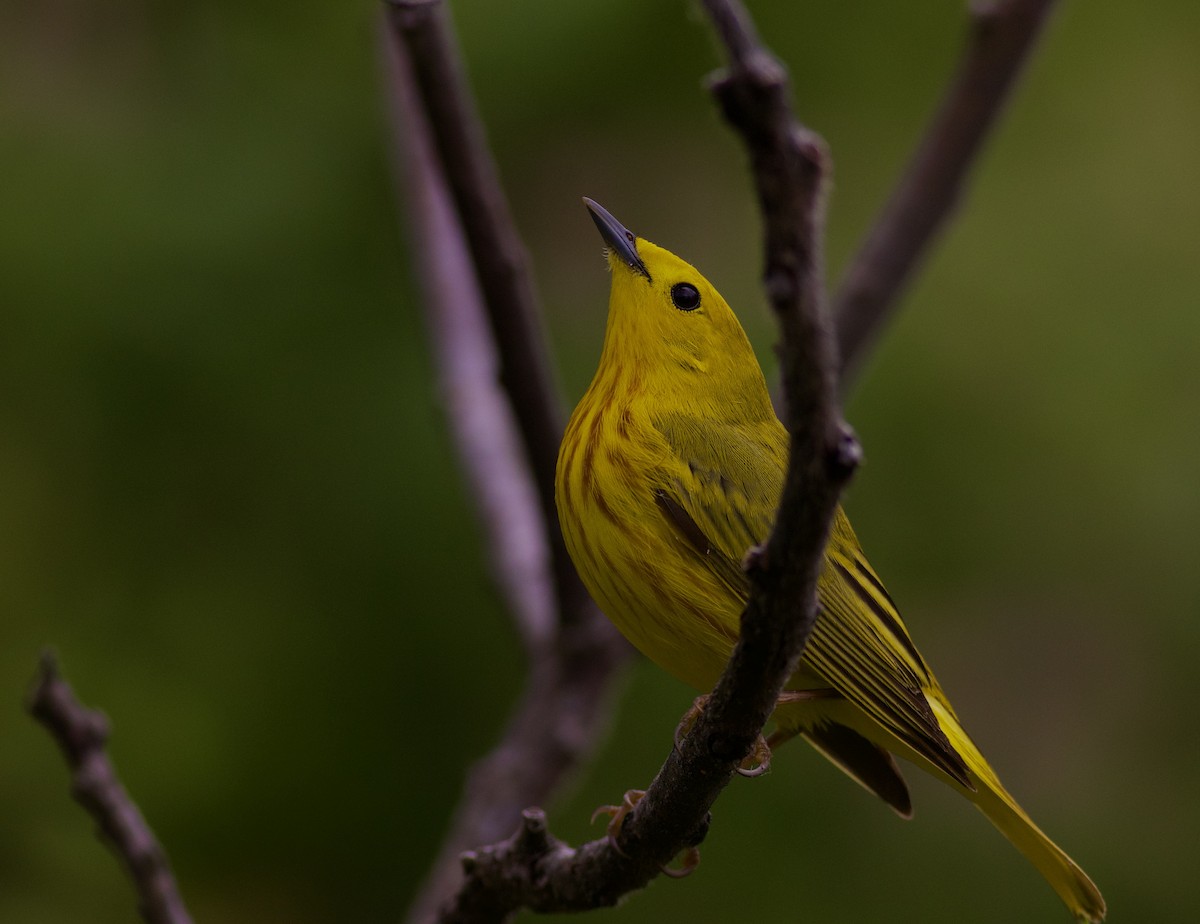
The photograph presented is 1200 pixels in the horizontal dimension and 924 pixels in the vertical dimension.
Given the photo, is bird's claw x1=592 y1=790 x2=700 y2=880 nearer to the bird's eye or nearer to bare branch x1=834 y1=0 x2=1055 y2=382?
the bird's eye

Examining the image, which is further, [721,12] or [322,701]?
[322,701]

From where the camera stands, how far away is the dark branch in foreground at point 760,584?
1116 millimetres

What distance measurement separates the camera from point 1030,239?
13.2 ft

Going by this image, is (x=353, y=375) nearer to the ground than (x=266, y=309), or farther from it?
A: nearer to the ground

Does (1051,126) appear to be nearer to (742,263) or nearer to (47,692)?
(742,263)

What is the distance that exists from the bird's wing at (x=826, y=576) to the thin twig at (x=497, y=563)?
795 millimetres

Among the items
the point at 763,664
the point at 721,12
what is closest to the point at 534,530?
the point at 763,664

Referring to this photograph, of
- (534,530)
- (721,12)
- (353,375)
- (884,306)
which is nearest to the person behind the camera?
(721,12)

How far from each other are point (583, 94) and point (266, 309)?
1.14 metres

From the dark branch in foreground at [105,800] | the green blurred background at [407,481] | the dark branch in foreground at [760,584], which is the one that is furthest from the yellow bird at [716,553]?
the dark branch in foreground at [105,800]

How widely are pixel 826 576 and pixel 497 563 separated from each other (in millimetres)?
1294

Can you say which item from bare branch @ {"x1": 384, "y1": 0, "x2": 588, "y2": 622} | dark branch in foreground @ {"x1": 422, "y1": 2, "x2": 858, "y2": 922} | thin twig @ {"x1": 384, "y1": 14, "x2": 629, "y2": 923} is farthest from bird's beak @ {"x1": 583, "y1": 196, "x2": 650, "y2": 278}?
dark branch in foreground @ {"x1": 422, "y1": 2, "x2": 858, "y2": 922}

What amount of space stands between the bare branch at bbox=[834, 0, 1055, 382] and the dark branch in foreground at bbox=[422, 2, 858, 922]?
5.68 ft

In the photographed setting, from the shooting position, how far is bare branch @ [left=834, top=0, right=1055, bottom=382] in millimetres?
3449
